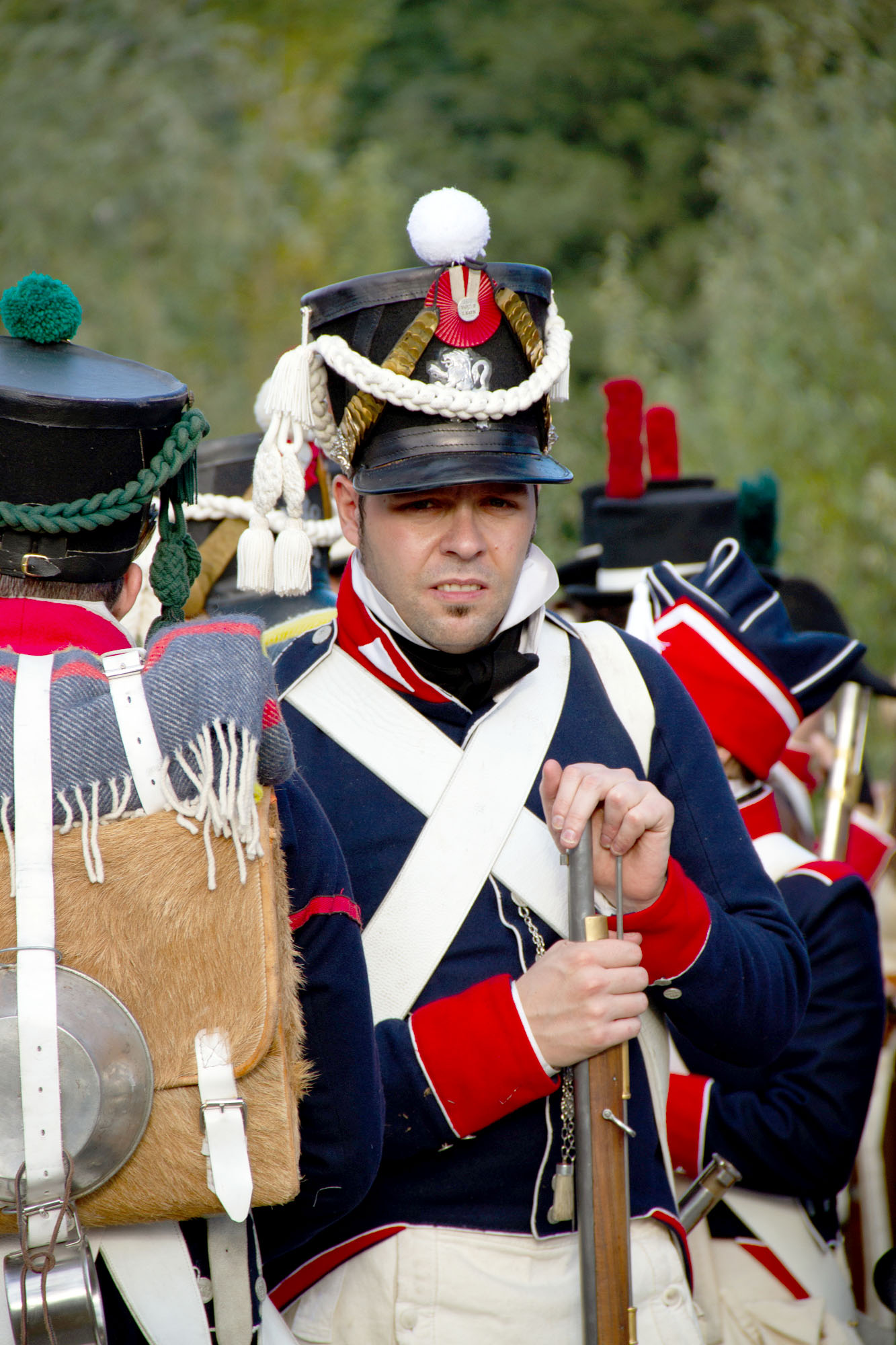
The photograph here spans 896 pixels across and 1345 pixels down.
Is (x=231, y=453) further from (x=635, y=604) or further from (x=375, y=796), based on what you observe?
(x=375, y=796)

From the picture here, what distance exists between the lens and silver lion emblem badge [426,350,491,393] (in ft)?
7.39

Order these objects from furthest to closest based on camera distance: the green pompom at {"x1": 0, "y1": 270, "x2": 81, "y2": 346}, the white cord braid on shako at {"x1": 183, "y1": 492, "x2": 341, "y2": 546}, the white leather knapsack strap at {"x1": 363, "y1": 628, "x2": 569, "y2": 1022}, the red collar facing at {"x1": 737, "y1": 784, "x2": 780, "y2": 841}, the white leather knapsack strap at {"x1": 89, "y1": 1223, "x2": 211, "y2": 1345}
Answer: the white cord braid on shako at {"x1": 183, "y1": 492, "x2": 341, "y2": 546} → the red collar facing at {"x1": 737, "y1": 784, "x2": 780, "y2": 841} → the white leather knapsack strap at {"x1": 363, "y1": 628, "x2": 569, "y2": 1022} → the green pompom at {"x1": 0, "y1": 270, "x2": 81, "y2": 346} → the white leather knapsack strap at {"x1": 89, "y1": 1223, "x2": 211, "y2": 1345}

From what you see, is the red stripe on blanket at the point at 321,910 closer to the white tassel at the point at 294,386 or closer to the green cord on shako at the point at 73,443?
the green cord on shako at the point at 73,443

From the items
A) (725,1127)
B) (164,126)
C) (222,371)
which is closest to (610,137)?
(164,126)

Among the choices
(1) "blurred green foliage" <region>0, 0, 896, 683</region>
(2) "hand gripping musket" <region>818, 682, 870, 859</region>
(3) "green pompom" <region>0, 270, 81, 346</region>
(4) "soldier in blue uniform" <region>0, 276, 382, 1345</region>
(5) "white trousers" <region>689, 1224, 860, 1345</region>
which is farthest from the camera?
(1) "blurred green foliage" <region>0, 0, 896, 683</region>

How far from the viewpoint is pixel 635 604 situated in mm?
3289

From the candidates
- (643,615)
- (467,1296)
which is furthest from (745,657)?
(467,1296)

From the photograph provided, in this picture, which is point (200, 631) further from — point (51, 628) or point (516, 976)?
point (516, 976)

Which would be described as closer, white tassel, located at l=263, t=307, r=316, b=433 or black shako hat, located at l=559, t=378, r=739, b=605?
white tassel, located at l=263, t=307, r=316, b=433

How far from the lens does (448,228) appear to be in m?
→ 2.25

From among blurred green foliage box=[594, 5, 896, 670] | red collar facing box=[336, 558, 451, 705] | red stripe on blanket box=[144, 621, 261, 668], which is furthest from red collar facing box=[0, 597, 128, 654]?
blurred green foliage box=[594, 5, 896, 670]

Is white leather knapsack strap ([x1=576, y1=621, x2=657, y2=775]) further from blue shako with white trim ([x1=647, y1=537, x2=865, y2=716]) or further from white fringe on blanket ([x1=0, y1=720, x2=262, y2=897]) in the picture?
white fringe on blanket ([x1=0, y1=720, x2=262, y2=897])

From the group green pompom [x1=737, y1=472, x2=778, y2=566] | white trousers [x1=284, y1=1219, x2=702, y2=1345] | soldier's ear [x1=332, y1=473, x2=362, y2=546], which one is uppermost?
green pompom [x1=737, y1=472, x2=778, y2=566]

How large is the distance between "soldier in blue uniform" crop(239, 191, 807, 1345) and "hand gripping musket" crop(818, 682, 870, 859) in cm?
216
